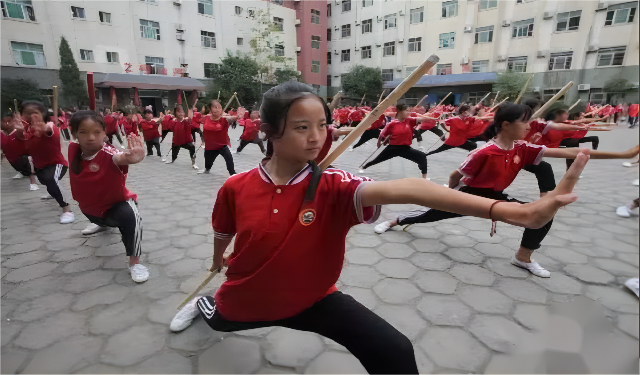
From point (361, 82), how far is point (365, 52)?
0.39ft

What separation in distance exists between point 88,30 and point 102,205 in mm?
1342

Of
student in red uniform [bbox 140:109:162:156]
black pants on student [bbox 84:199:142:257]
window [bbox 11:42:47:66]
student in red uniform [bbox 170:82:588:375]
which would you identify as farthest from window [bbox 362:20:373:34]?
student in red uniform [bbox 140:109:162:156]

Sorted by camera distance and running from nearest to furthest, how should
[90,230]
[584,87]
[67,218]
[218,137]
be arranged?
[584,87] < [90,230] < [67,218] < [218,137]

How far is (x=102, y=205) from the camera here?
95.0 inches

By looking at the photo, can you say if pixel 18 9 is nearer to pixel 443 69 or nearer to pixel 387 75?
pixel 387 75

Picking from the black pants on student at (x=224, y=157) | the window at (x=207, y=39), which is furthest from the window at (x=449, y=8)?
the black pants on student at (x=224, y=157)

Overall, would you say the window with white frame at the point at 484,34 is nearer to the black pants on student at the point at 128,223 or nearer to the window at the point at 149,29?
the window at the point at 149,29

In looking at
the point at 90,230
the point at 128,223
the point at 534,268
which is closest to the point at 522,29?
the point at 534,268

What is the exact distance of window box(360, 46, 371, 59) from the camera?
1.36m

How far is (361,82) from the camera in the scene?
139 cm

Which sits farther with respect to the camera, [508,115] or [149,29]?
[508,115]

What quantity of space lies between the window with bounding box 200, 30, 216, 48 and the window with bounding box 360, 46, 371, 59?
610 millimetres

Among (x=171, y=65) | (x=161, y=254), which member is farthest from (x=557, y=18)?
(x=161, y=254)

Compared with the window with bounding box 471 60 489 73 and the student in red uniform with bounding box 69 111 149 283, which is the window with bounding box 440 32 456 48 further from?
the student in red uniform with bounding box 69 111 149 283
